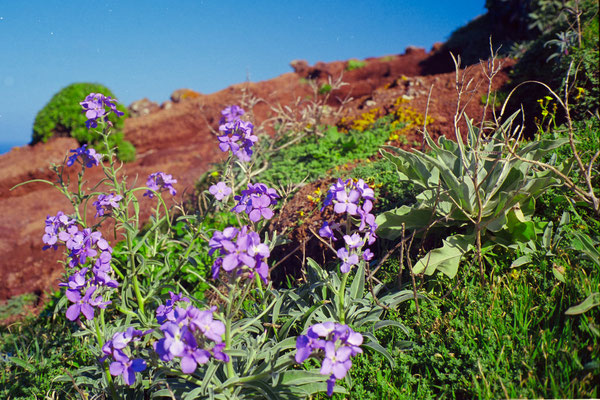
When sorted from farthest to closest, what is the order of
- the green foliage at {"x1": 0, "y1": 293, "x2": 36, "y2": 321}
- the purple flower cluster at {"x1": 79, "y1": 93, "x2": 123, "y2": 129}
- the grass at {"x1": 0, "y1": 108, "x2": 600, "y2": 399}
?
the green foliage at {"x1": 0, "y1": 293, "x2": 36, "y2": 321} → the purple flower cluster at {"x1": 79, "y1": 93, "x2": 123, "y2": 129} → the grass at {"x1": 0, "y1": 108, "x2": 600, "y2": 399}

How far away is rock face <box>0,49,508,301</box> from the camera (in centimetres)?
543

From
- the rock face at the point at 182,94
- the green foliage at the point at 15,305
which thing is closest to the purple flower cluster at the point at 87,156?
the green foliage at the point at 15,305

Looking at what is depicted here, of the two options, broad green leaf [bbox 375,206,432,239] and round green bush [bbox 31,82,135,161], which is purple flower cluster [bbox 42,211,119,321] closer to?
broad green leaf [bbox 375,206,432,239]

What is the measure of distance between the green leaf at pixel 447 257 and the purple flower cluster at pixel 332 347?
39.0 inches

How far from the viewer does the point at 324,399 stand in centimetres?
207

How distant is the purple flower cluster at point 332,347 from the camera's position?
4.89ft

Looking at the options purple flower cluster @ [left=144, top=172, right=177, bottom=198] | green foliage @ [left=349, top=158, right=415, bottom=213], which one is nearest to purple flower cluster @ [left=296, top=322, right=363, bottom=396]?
purple flower cluster @ [left=144, top=172, right=177, bottom=198]

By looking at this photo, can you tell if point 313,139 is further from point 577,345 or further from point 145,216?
point 577,345

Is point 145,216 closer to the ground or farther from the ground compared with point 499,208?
farther from the ground

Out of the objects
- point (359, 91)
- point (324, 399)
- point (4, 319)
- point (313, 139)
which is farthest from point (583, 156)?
point (359, 91)

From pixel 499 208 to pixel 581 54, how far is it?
286 cm

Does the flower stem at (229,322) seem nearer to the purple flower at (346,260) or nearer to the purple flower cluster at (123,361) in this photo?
the purple flower cluster at (123,361)

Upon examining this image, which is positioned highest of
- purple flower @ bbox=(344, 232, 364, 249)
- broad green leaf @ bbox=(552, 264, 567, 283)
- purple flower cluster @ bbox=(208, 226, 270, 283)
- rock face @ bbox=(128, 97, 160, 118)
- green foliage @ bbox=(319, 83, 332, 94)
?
rock face @ bbox=(128, 97, 160, 118)

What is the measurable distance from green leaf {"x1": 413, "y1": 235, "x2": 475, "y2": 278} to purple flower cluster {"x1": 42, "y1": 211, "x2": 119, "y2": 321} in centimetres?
172
